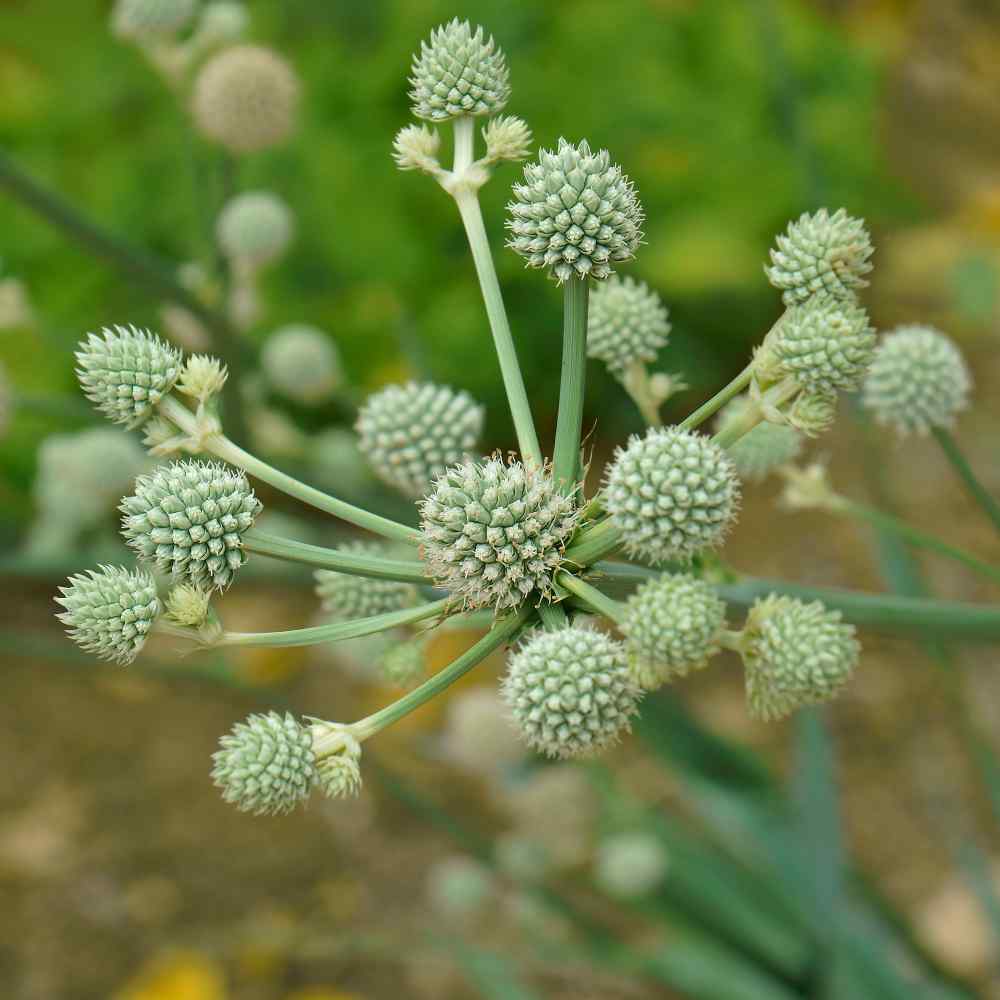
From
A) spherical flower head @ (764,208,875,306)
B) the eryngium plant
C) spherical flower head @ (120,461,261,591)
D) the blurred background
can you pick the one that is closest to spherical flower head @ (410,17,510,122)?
the eryngium plant

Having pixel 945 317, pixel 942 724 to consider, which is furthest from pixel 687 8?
pixel 942 724

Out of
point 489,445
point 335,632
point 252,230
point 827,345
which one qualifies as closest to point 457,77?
point 827,345

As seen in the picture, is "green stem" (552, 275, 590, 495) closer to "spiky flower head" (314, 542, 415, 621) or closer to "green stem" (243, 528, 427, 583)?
"green stem" (243, 528, 427, 583)

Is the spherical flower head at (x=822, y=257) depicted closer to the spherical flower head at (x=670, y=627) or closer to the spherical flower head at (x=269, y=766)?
the spherical flower head at (x=670, y=627)

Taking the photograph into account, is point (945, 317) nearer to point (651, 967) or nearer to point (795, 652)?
point (651, 967)

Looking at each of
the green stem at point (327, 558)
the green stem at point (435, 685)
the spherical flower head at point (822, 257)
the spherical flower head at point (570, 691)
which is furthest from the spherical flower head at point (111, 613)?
the spherical flower head at point (822, 257)

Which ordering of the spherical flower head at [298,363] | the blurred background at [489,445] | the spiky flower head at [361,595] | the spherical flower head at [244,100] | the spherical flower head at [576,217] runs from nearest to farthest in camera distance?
1. the spherical flower head at [576,217]
2. the spiky flower head at [361,595]
3. the spherical flower head at [244,100]
4. the spherical flower head at [298,363]
5. the blurred background at [489,445]

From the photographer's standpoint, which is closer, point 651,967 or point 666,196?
point 651,967

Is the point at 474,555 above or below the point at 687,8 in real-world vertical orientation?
below
